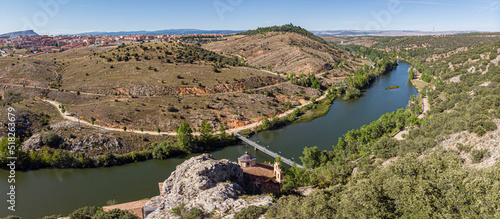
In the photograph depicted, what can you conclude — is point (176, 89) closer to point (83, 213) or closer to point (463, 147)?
point (83, 213)

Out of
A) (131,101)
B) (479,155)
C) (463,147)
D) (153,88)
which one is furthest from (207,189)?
(153,88)

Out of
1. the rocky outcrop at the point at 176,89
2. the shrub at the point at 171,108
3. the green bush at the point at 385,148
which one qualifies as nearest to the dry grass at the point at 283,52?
the rocky outcrop at the point at 176,89

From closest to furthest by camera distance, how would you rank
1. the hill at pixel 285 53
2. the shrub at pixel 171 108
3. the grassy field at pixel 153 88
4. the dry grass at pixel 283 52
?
the grassy field at pixel 153 88, the shrub at pixel 171 108, the hill at pixel 285 53, the dry grass at pixel 283 52

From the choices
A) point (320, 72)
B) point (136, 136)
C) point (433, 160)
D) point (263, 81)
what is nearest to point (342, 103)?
point (263, 81)

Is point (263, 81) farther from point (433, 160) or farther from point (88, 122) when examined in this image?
point (433, 160)

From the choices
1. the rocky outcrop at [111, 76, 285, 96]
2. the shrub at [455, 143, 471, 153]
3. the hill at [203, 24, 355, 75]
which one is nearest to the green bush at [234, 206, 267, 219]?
the shrub at [455, 143, 471, 153]

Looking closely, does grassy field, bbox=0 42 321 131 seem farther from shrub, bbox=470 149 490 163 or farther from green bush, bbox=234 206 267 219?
shrub, bbox=470 149 490 163

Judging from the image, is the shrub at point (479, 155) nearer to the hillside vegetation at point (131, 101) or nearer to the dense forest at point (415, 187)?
the dense forest at point (415, 187)
